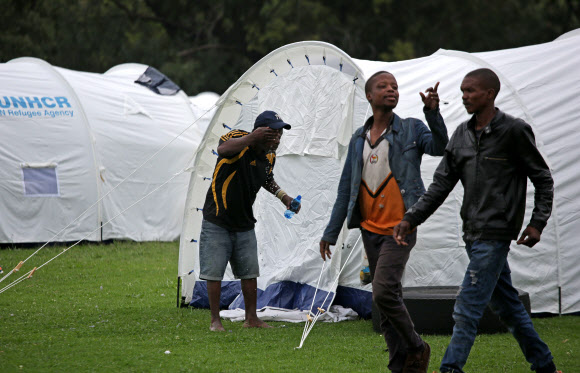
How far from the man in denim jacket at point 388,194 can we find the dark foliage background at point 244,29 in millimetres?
23028

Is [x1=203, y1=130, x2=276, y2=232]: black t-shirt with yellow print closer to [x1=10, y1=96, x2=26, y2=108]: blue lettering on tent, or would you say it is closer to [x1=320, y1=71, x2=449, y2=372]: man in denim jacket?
[x1=320, y1=71, x2=449, y2=372]: man in denim jacket

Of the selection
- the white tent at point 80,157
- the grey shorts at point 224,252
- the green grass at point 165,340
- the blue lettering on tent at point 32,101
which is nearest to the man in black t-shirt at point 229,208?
the grey shorts at point 224,252

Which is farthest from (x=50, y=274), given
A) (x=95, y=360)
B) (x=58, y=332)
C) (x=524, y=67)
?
(x=524, y=67)

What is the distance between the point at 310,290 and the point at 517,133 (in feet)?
12.6

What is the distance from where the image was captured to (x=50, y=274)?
1071 cm

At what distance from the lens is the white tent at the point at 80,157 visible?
13.9 metres

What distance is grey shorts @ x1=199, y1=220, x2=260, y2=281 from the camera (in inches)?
278

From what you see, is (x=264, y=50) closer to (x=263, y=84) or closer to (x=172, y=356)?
(x=263, y=84)

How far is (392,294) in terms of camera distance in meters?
4.86

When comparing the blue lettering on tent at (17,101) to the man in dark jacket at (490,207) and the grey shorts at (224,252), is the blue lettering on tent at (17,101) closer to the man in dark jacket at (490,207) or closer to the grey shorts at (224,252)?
the grey shorts at (224,252)

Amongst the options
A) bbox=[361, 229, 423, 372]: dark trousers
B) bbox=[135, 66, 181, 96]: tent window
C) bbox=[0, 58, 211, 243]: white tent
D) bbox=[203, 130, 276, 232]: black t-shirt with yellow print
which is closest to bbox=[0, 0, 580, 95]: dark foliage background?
bbox=[135, 66, 181, 96]: tent window

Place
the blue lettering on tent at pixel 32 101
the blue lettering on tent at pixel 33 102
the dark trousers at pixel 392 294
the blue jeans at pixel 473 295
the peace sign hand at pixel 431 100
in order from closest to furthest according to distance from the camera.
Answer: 1. the blue jeans at pixel 473 295
2. the peace sign hand at pixel 431 100
3. the dark trousers at pixel 392 294
4. the blue lettering on tent at pixel 33 102
5. the blue lettering on tent at pixel 32 101

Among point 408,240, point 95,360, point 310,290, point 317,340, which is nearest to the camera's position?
point 408,240

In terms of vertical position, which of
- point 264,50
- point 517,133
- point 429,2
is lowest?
point 264,50
